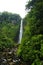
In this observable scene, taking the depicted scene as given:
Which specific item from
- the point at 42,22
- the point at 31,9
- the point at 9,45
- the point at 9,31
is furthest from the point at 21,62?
the point at 9,31

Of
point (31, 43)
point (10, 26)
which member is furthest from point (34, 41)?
point (10, 26)

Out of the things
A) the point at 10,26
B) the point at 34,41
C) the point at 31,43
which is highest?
the point at 10,26

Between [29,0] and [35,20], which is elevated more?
[29,0]

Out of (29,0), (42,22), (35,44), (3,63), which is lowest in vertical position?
(3,63)

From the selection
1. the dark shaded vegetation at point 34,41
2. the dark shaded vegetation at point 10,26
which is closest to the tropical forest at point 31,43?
the dark shaded vegetation at point 34,41

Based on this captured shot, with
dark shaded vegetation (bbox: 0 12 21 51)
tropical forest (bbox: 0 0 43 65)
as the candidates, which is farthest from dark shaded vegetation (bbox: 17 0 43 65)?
dark shaded vegetation (bbox: 0 12 21 51)

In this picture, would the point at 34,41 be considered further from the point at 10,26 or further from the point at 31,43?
the point at 10,26

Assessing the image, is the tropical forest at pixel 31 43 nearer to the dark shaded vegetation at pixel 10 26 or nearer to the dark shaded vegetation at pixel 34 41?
the dark shaded vegetation at pixel 34 41

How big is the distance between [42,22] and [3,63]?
5313 millimetres

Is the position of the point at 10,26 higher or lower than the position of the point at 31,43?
higher

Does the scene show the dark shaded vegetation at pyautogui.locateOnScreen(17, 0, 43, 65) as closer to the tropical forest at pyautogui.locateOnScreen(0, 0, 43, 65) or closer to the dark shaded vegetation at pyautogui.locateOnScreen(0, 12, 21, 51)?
the tropical forest at pyautogui.locateOnScreen(0, 0, 43, 65)

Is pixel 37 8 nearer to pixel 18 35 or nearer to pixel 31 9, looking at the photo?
pixel 31 9

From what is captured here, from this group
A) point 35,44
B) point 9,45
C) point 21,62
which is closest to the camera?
point 35,44

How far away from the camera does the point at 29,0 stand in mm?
27047
